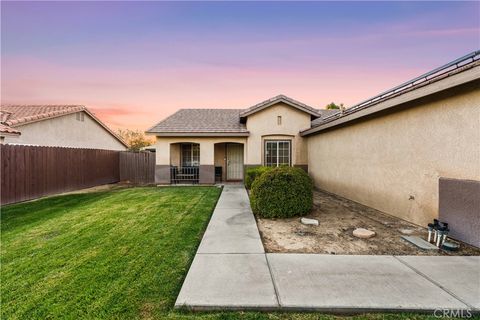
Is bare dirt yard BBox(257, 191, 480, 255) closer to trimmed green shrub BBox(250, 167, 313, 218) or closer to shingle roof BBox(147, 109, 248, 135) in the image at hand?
trimmed green shrub BBox(250, 167, 313, 218)

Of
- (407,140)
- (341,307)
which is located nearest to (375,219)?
(407,140)

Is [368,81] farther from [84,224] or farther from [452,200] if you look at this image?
[84,224]

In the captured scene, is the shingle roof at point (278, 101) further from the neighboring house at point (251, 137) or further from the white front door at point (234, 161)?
the white front door at point (234, 161)


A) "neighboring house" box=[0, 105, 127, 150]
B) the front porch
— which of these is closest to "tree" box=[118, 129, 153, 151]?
"neighboring house" box=[0, 105, 127, 150]

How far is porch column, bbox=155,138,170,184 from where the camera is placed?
13.8 meters

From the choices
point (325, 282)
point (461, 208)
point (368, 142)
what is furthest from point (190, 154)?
point (461, 208)

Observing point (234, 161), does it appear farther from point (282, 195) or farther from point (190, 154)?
point (282, 195)

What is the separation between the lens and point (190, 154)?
15469 mm

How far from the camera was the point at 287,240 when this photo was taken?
4.68 meters

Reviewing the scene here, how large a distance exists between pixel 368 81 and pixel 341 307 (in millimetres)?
14664

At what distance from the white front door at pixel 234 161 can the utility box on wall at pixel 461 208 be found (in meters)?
11.5

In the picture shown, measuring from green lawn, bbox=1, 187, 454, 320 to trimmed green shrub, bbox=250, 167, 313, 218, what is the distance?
68.2 inches

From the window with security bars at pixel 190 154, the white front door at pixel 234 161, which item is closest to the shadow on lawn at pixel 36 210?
the window with security bars at pixel 190 154

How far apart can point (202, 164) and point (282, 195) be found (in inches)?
325
